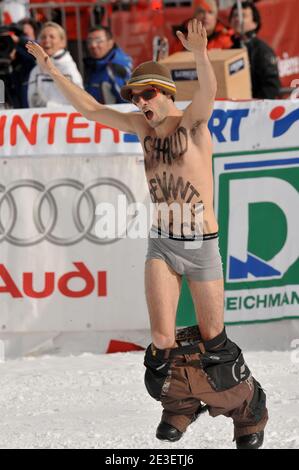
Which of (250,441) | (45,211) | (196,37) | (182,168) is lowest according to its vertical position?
(250,441)

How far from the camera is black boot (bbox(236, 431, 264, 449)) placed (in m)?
6.34

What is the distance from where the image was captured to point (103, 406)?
7445 millimetres

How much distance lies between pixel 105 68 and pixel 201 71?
4815mm

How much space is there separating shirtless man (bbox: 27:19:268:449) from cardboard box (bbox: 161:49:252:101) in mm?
3228

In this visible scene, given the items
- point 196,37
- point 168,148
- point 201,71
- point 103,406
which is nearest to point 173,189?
point 168,148

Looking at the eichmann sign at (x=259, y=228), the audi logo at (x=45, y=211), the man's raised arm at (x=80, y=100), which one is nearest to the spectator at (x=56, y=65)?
the audi logo at (x=45, y=211)

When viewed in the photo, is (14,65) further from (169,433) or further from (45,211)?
(169,433)

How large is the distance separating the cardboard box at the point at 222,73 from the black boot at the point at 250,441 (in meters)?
3.94

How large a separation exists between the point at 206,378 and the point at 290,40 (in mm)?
8559

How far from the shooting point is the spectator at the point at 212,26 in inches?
439

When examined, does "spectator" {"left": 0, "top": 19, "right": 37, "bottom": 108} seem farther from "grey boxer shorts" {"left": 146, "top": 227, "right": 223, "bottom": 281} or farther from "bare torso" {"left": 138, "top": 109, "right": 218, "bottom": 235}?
"grey boxer shorts" {"left": 146, "top": 227, "right": 223, "bottom": 281}

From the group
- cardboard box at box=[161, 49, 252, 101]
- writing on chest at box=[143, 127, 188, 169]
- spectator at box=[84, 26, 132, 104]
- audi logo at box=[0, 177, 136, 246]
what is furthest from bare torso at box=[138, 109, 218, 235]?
spectator at box=[84, 26, 132, 104]

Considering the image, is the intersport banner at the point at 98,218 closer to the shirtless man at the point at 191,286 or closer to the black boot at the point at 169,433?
the shirtless man at the point at 191,286
